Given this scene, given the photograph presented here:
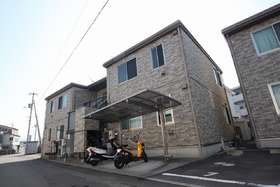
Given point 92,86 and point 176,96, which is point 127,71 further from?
point 92,86

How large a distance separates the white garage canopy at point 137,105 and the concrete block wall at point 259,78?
3.84m

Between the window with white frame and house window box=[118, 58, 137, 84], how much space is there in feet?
23.0

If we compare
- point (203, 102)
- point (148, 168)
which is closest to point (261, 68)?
point (203, 102)

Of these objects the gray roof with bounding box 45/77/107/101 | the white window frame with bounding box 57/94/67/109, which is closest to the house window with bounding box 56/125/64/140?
the white window frame with bounding box 57/94/67/109

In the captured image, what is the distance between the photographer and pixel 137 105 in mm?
6688

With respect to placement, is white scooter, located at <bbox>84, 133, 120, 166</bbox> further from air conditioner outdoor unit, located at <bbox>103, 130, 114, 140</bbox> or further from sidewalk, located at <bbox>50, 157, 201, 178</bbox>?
air conditioner outdoor unit, located at <bbox>103, 130, 114, 140</bbox>

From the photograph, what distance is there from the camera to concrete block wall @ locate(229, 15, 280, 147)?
6691 millimetres

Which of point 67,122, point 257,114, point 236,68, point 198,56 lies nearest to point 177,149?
point 257,114

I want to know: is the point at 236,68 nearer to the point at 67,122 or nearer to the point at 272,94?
the point at 272,94

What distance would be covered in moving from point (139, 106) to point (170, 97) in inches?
59.7

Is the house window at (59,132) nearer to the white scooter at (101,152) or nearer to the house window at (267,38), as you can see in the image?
the white scooter at (101,152)

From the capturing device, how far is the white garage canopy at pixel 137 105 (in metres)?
5.89

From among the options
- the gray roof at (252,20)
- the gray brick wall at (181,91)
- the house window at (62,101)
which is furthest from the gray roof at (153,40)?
the house window at (62,101)

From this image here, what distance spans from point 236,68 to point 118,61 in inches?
295
